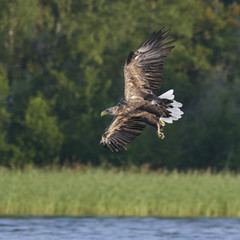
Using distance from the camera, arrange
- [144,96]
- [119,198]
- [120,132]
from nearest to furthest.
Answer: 1. [144,96]
2. [120,132]
3. [119,198]

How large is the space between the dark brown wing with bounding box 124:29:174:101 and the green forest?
75.1 ft

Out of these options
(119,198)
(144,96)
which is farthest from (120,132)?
(119,198)

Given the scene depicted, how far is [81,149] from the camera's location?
1580 inches

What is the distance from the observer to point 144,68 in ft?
50.5

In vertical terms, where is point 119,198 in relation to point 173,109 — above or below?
below

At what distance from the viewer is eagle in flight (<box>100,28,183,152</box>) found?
14.7 m

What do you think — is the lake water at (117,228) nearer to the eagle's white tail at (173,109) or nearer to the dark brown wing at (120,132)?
the dark brown wing at (120,132)

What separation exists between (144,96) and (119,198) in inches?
393

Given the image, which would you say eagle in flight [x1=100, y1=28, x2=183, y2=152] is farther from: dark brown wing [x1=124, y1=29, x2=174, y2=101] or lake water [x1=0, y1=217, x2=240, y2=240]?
lake water [x1=0, y1=217, x2=240, y2=240]

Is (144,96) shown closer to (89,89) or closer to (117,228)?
(117,228)

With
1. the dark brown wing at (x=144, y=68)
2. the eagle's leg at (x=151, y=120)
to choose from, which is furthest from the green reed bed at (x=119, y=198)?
the eagle's leg at (x=151, y=120)

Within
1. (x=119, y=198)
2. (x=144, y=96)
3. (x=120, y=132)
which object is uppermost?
(x=144, y=96)

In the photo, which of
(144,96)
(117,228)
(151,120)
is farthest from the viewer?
(117,228)

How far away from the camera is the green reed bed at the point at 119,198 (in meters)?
24.4
